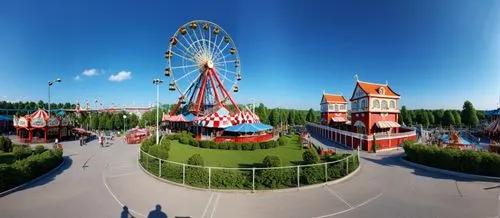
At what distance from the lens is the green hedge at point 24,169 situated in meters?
9.35

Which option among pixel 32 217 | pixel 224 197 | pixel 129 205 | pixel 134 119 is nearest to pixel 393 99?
pixel 224 197

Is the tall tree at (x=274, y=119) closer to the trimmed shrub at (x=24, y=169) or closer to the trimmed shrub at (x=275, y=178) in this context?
the trimmed shrub at (x=24, y=169)

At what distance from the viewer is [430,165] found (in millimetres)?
13922

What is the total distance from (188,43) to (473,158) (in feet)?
90.9

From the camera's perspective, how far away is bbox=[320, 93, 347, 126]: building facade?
115ft

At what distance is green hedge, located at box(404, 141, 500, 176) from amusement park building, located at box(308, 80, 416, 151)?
599 cm

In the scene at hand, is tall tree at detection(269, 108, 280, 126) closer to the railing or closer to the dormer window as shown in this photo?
the dormer window

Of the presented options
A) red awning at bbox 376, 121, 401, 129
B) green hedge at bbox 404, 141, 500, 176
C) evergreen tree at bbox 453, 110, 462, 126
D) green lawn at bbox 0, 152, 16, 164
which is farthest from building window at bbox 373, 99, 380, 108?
evergreen tree at bbox 453, 110, 462, 126

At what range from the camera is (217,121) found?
2567 centimetres

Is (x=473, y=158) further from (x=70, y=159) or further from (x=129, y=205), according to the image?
(x=70, y=159)

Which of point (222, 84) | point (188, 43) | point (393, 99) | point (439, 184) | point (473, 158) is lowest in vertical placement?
point (439, 184)

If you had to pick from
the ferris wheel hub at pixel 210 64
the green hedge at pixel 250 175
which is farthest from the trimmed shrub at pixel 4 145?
the ferris wheel hub at pixel 210 64

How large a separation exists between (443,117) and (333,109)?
29.0 meters

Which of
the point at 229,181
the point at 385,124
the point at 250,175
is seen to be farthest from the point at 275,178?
the point at 385,124
